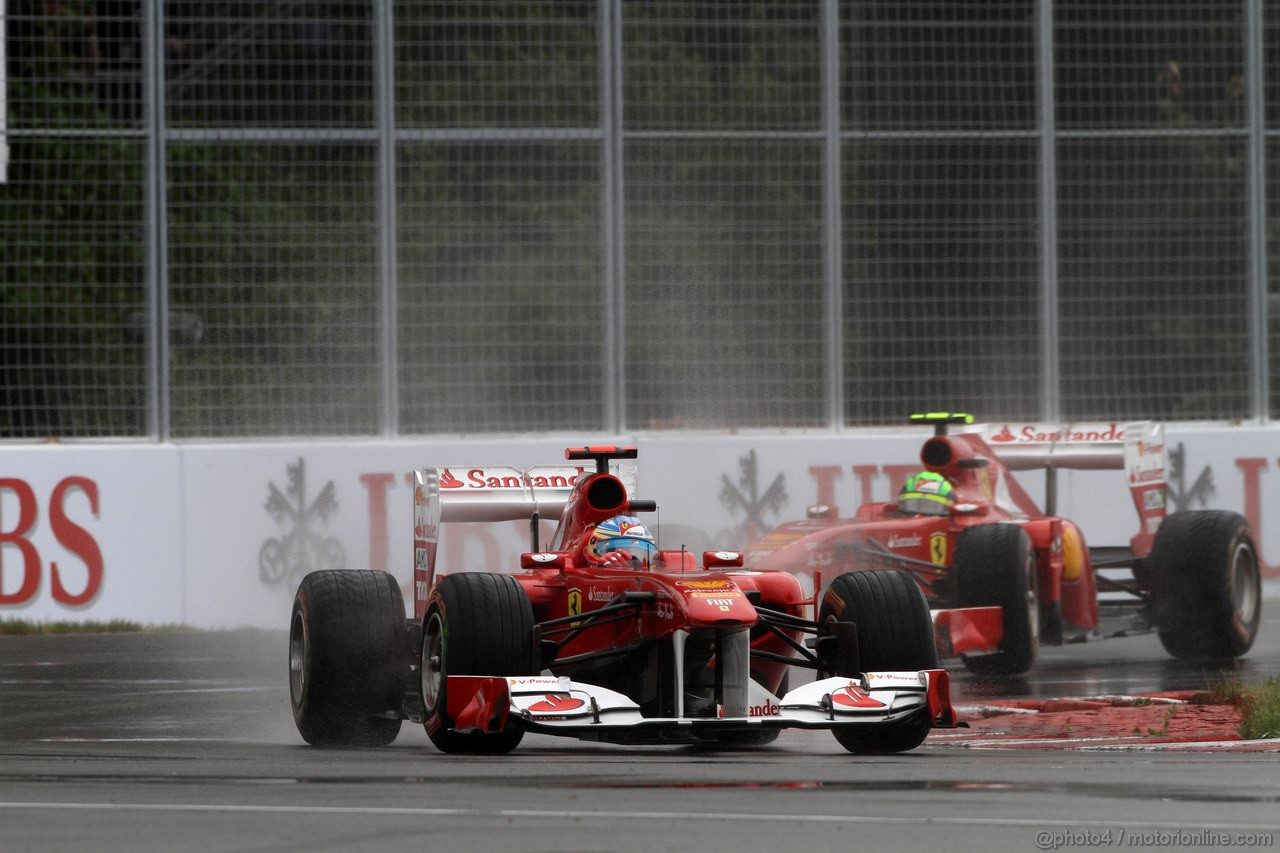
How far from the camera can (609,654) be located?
1039cm

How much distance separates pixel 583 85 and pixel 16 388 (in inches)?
233

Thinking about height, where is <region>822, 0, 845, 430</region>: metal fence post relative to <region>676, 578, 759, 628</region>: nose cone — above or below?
above

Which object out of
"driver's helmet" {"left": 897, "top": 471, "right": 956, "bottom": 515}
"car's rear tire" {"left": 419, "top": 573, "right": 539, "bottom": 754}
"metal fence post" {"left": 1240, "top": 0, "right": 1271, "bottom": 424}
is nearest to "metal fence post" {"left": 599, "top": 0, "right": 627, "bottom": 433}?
"driver's helmet" {"left": 897, "top": 471, "right": 956, "bottom": 515}

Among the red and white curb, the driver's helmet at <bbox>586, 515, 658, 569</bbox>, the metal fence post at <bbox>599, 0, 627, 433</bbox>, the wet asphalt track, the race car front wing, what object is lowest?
the red and white curb

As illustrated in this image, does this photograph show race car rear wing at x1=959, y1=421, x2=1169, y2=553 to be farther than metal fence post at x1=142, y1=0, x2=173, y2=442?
No

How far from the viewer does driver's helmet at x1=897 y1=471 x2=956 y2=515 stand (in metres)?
15.7

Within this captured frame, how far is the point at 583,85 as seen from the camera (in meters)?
21.5

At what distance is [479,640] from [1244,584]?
822 centimetres

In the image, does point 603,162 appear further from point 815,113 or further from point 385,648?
point 385,648

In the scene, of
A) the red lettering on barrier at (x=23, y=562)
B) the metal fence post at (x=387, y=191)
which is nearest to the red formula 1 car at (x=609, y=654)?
the red lettering on barrier at (x=23, y=562)

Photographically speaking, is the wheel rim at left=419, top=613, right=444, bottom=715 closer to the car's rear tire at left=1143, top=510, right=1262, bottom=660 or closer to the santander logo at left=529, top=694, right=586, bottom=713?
the santander logo at left=529, top=694, right=586, bottom=713

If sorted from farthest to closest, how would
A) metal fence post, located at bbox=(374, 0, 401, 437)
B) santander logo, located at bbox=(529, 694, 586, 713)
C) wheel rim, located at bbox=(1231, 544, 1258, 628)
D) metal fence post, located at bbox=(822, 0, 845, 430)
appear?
metal fence post, located at bbox=(822, 0, 845, 430) → metal fence post, located at bbox=(374, 0, 401, 437) → wheel rim, located at bbox=(1231, 544, 1258, 628) → santander logo, located at bbox=(529, 694, 586, 713)

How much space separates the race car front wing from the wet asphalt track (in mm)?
168

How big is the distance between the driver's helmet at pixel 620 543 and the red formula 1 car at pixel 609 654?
5cm
